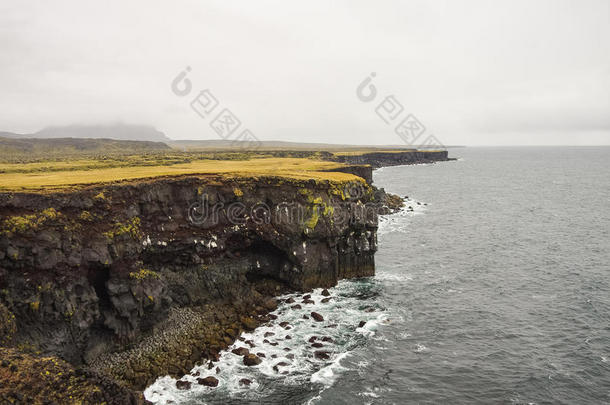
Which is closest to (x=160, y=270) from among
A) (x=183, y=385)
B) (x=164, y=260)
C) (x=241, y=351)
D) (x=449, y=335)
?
(x=164, y=260)

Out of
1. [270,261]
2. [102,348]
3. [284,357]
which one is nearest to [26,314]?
[102,348]

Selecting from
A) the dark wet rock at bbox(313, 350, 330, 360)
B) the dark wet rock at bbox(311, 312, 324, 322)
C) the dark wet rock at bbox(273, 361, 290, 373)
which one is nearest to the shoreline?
the dark wet rock at bbox(311, 312, 324, 322)

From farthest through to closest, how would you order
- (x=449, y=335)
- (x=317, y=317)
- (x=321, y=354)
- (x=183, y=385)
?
(x=317, y=317)
(x=449, y=335)
(x=321, y=354)
(x=183, y=385)

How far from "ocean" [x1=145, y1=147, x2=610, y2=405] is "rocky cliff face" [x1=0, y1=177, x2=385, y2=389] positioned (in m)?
3.21

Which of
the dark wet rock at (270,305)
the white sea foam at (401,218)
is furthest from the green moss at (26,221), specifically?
the white sea foam at (401,218)

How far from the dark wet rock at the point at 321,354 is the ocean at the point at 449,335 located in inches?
23.7

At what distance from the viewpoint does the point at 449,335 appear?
34.7 metres

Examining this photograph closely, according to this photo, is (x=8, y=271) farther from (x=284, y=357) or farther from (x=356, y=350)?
(x=356, y=350)

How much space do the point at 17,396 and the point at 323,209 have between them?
3193cm

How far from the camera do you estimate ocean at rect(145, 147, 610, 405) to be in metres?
27.2

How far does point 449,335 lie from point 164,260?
26672 millimetres

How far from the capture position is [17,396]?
17.4 metres

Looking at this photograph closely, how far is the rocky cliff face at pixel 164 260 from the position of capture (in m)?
28.5

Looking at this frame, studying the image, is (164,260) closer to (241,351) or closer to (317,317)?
(241,351)
